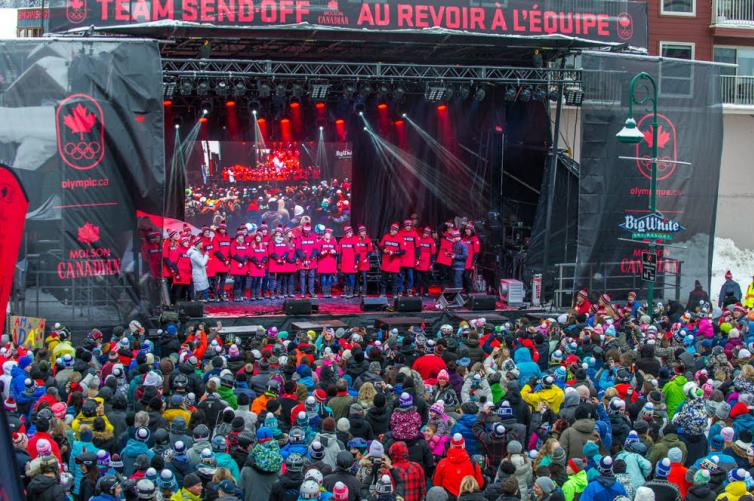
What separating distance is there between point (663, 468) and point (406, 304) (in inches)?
460

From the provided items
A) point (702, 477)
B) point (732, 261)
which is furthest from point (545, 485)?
point (732, 261)

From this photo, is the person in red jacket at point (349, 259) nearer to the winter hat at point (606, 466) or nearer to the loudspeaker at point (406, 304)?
the loudspeaker at point (406, 304)

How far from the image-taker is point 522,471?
793cm

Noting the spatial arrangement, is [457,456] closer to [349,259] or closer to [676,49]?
[349,259]

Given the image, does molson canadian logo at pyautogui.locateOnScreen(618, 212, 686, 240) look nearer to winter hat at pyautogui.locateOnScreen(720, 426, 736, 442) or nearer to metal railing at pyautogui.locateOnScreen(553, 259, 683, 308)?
metal railing at pyautogui.locateOnScreen(553, 259, 683, 308)

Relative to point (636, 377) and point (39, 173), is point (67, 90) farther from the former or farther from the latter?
point (636, 377)

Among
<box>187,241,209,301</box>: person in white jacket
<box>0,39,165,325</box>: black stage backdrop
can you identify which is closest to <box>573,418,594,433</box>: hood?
<box>0,39,165,325</box>: black stage backdrop

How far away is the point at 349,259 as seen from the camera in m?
21.4

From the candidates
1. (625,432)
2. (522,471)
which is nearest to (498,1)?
(625,432)

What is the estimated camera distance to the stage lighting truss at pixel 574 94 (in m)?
19.9

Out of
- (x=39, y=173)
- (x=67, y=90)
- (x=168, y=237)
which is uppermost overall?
(x=67, y=90)

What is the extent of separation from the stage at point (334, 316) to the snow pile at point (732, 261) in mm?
10108

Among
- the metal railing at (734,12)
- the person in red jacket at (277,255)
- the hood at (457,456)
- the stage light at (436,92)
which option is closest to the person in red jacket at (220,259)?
the person in red jacket at (277,255)

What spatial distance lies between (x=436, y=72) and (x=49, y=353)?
9.49 m
